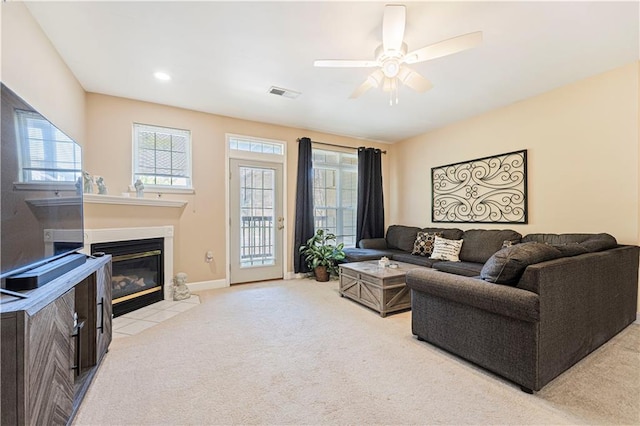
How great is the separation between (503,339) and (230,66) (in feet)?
10.6

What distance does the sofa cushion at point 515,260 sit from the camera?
5.82 feet

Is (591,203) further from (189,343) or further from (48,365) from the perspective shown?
(48,365)

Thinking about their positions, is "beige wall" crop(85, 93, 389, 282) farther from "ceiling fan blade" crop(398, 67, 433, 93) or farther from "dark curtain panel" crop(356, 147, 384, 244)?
"ceiling fan blade" crop(398, 67, 433, 93)

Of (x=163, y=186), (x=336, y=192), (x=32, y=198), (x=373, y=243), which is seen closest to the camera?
(x=32, y=198)

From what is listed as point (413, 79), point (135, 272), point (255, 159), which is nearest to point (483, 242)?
point (413, 79)

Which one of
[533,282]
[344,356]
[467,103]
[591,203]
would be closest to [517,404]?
[533,282]

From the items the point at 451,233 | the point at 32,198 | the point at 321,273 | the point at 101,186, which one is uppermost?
the point at 101,186

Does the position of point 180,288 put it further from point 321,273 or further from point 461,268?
point 461,268

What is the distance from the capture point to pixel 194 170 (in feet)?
13.1

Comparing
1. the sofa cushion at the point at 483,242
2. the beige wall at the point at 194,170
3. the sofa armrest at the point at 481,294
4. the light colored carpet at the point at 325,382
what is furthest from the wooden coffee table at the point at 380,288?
the beige wall at the point at 194,170

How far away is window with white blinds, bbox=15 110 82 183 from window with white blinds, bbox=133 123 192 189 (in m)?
1.96

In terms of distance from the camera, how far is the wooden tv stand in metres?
0.99

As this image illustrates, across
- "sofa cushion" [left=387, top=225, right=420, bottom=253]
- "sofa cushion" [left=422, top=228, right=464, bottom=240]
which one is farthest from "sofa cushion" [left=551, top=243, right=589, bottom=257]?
"sofa cushion" [left=387, top=225, right=420, bottom=253]

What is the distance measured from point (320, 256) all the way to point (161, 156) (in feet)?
8.96
